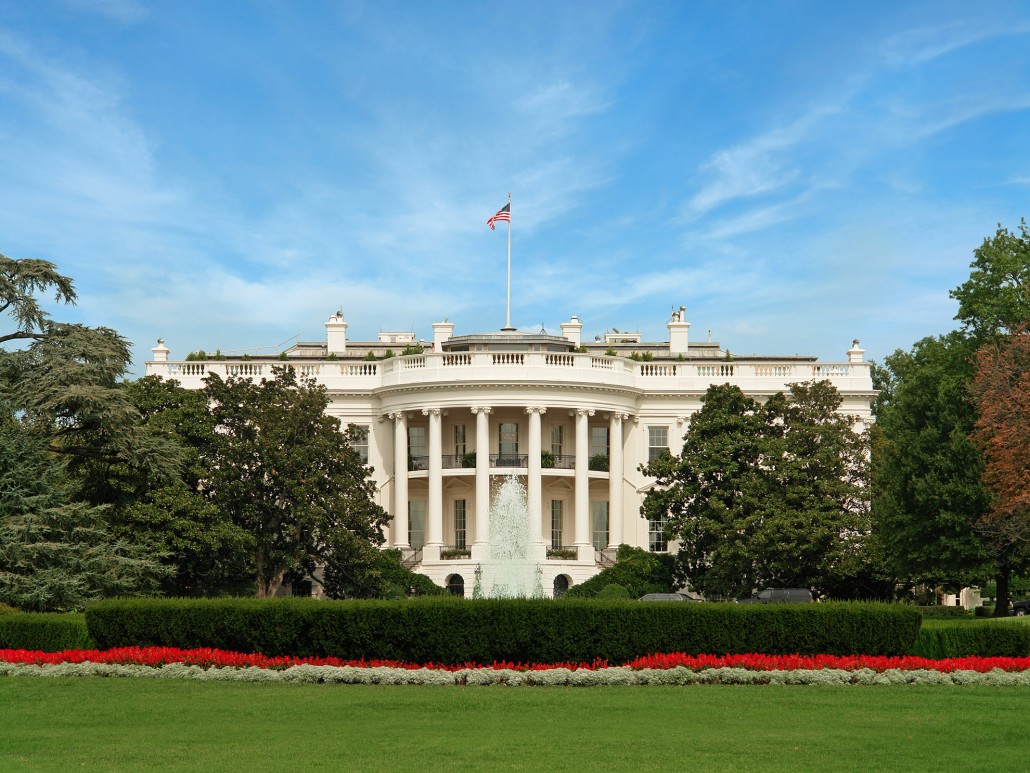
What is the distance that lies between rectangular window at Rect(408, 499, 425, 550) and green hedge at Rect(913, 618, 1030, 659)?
36409 mm

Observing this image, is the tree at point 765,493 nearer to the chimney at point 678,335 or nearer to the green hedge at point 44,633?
the chimney at point 678,335

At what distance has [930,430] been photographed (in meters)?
45.3

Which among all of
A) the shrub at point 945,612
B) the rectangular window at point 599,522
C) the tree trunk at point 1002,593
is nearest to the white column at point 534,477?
the rectangular window at point 599,522

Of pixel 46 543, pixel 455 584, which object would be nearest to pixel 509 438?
pixel 455 584

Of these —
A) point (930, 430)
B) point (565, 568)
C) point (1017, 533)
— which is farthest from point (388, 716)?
point (565, 568)

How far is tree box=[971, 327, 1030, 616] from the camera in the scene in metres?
36.1

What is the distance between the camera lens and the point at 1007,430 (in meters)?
36.1

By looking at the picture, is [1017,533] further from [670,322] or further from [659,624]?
[670,322]

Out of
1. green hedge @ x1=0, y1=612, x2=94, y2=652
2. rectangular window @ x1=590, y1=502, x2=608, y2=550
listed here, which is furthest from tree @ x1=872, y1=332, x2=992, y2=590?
green hedge @ x1=0, y1=612, x2=94, y2=652

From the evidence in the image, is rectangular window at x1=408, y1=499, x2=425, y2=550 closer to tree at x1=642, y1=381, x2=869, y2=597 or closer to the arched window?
the arched window

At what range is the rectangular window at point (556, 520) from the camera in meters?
59.7

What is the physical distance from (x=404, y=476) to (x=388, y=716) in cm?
3936

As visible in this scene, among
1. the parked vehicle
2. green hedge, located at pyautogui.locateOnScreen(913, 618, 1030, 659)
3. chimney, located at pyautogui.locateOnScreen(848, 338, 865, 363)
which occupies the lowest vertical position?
green hedge, located at pyautogui.locateOnScreen(913, 618, 1030, 659)

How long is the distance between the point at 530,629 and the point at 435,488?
33.4 meters
